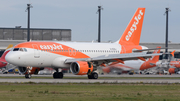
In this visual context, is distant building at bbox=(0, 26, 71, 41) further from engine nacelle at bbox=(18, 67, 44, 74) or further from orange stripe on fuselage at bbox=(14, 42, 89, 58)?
orange stripe on fuselage at bbox=(14, 42, 89, 58)

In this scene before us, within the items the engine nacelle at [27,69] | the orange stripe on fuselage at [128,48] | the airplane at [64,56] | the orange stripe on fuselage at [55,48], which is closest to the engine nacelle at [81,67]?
the airplane at [64,56]

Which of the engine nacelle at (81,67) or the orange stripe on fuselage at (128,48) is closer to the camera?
the engine nacelle at (81,67)

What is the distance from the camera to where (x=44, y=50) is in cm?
4556

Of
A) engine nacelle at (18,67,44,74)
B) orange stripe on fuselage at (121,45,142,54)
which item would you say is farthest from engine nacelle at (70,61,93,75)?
orange stripe on fuselage at (121,45,142,54)

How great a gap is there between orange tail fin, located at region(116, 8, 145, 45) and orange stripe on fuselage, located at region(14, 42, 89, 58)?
9.48 m

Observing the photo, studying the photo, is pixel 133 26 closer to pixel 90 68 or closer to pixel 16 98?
pixel 90 68

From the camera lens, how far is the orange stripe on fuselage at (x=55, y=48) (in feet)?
148

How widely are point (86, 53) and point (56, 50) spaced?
4.94m

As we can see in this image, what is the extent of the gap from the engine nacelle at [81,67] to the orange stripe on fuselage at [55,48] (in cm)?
258

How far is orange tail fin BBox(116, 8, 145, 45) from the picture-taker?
55391mm

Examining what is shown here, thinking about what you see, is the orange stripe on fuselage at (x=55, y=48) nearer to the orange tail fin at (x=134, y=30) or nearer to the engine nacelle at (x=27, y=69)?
the engine nacelle at (x=27, y=69)

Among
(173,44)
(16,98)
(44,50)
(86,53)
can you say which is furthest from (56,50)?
(173,44)

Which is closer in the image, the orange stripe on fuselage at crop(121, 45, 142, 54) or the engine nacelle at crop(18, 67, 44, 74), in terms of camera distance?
the engine nacelle at crop(18, 67, 44, 74)

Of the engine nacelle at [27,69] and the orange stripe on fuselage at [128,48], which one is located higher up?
the orange stripe on fuselage at [128,48]
